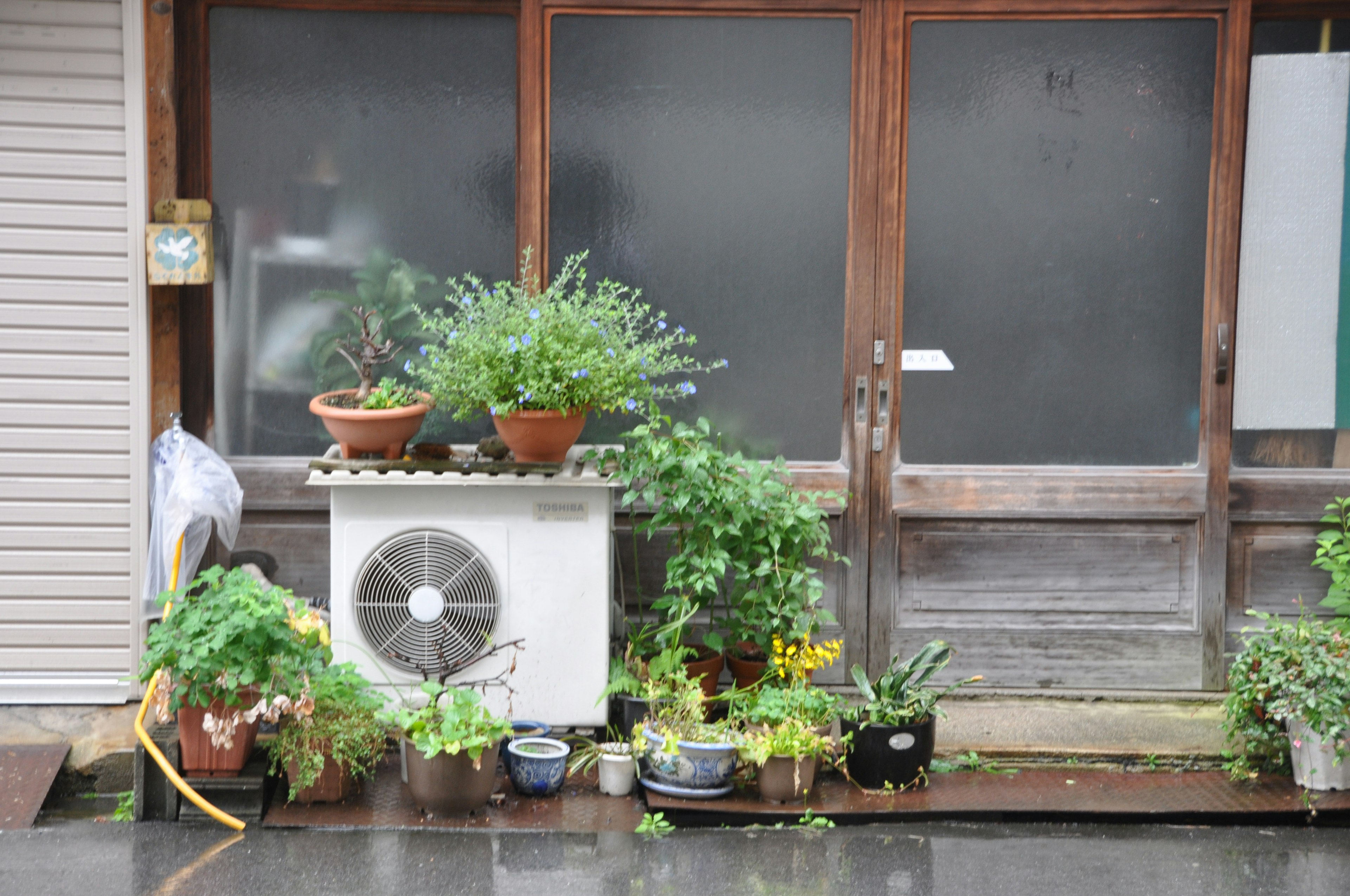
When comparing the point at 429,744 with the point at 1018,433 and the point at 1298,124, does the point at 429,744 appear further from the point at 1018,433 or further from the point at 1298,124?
the point at 1298,124

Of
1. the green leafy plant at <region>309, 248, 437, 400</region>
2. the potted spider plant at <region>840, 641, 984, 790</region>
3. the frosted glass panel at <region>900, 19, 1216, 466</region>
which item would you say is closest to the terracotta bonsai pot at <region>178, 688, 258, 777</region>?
the green leafy plant at <region>309, 248, 437, 400</region>

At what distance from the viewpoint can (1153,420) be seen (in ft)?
19.9

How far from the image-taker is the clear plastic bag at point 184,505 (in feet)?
18.0

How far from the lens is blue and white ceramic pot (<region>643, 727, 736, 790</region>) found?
4.97 m

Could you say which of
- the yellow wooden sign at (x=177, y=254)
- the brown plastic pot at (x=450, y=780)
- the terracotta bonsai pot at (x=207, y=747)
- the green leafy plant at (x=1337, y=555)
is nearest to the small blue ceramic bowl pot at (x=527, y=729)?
the brown plastic pot at (x=450, y=780)

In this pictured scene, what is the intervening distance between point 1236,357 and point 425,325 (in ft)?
12.7

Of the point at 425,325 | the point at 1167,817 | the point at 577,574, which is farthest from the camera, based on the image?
the point at 425,325

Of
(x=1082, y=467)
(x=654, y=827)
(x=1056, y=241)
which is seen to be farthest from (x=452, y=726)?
(x=1056, y=241)

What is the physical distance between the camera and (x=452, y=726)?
483 centimetres

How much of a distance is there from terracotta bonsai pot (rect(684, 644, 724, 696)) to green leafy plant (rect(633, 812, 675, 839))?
73 centimetres

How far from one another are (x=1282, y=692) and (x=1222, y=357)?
1.67 m

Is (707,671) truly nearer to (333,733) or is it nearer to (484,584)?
(484,584)

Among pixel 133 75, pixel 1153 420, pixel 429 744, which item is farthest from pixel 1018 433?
pixel 133 75

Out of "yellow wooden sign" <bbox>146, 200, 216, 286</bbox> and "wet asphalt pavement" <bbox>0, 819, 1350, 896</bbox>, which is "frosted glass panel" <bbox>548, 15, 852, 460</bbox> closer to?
"yellow wooden sign" <bbox>146, 200, 216, 286</bbox>
